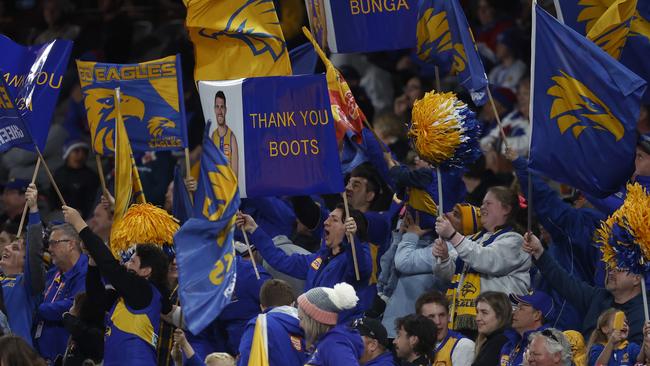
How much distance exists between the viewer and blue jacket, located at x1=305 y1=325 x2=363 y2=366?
9.13 meters

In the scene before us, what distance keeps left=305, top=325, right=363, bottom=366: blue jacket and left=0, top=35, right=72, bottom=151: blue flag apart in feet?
11.1

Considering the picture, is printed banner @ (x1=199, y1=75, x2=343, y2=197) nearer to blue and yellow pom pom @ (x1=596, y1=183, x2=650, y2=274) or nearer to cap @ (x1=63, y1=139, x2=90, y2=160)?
blue and yellow pom pom @ (x1=596, y1=183, x2=650, y2=274)

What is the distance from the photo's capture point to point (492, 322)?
1016 cm

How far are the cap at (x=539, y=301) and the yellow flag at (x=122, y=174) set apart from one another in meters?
2.80

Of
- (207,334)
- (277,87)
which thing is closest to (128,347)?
(207,334)

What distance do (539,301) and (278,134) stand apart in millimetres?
2280

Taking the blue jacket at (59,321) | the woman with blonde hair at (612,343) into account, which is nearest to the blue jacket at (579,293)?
the woman with blonde hair at (612,343)

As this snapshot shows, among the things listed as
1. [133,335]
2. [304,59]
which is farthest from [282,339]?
[304,59]

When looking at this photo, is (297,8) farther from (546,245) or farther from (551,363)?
(551,363)

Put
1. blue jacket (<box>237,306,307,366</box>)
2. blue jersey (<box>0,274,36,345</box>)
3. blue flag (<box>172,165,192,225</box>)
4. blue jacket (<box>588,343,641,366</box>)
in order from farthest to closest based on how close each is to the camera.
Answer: blue jersey (<box>0,274,36,345</box>), blue flag (<box>172,165,192,225</box>), blue jacket (<box>237,306,307,366</box>), blue jacket (<box>588,343,641,366</box>)

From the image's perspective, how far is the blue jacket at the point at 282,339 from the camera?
9531mm

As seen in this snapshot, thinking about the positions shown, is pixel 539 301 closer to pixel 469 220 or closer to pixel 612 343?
pixel 612 343

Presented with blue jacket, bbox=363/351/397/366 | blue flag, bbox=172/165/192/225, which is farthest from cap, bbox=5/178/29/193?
blue jacket, bbox=363/351/397/366

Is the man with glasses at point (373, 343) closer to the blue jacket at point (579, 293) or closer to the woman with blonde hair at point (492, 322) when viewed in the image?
the woman with blonde hair at point (492, 322)
